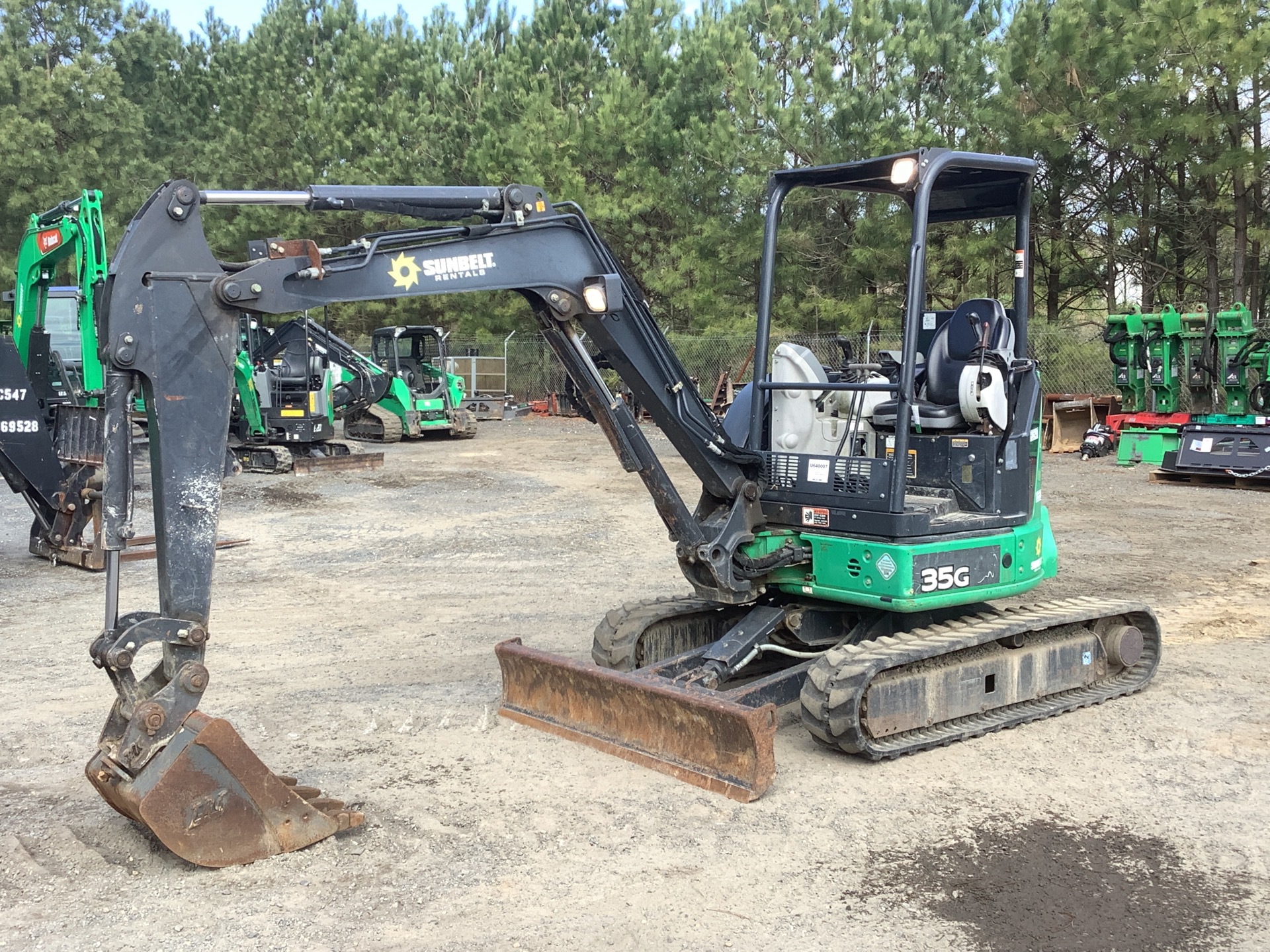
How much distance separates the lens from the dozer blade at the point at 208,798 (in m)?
4.42

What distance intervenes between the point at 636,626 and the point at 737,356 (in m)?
21.0

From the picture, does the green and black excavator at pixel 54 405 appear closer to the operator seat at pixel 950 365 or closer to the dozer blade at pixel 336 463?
the dozer blade at pixel 336 463

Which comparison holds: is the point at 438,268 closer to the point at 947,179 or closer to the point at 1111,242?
the point at 947,179

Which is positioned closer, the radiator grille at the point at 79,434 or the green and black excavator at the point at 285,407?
the radiator grille at the point at 79,434

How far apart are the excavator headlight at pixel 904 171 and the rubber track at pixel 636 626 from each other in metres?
2.35

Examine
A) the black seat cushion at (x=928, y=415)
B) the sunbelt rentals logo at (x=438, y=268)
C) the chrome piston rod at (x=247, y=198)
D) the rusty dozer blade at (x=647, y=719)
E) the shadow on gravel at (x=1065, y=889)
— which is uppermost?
the chrome piston rod at (x=247, y=198)

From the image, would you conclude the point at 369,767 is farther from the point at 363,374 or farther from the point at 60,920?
the point at 363,374

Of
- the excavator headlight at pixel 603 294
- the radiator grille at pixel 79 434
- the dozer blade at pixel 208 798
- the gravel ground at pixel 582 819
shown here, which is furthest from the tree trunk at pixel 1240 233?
the dozer blade at pixel 208 798

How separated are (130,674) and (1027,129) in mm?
18721

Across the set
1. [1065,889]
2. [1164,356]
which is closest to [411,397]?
[1164,356]

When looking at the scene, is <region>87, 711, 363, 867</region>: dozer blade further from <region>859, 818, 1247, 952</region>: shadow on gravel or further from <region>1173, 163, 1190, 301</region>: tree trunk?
<region>1173, 163, 1190, 301</region>: tree trunk

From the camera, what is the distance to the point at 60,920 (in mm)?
4156

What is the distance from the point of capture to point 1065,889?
444 cm

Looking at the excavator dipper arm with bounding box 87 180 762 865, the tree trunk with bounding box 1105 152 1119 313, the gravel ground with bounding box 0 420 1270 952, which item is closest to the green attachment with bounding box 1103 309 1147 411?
the tree trunk with bounding box 1105 152 1119 313
